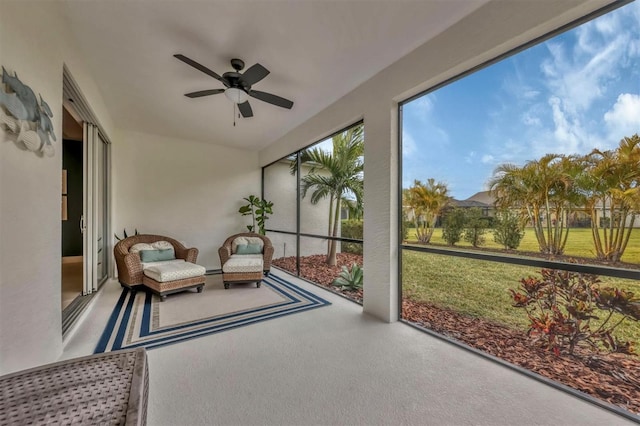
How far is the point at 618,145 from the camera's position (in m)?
1.61

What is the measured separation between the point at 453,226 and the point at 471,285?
59cm

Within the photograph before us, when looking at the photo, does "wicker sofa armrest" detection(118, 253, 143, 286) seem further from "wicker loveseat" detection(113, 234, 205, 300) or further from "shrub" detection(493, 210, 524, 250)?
"shrub" detection(493, 210, 524, 250)

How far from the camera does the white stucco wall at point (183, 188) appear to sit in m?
4.70

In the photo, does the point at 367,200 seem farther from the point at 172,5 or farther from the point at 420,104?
the point at 172,5

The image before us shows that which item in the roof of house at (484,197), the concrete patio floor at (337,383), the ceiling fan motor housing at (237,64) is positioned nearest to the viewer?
the concrete patio floor at (337,383)

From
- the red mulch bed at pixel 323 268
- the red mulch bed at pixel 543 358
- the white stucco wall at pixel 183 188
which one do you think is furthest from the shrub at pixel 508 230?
the white stucco wall at pixel 183 188

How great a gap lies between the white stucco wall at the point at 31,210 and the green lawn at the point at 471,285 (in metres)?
3.05

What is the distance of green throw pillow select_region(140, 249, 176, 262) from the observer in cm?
404

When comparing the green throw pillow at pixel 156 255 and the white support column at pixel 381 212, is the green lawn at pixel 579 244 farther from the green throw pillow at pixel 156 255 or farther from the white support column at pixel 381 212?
the green throw pillow at pixel 156 255

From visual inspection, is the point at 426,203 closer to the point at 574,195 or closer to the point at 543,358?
the point at 574,195

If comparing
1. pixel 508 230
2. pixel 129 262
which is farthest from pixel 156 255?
pixel 508 230

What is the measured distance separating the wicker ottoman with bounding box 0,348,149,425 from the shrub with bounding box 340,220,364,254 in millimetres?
2816

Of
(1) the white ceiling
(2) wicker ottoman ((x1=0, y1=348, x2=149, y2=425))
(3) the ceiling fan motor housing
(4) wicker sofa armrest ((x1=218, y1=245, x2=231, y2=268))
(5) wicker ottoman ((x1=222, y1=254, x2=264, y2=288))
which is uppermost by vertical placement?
(1) the white ceiling

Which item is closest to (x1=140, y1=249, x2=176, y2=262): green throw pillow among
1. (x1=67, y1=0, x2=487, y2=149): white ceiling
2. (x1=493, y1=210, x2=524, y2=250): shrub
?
(x1=67, y1=0, x2=487, y2=149): white ceiling
